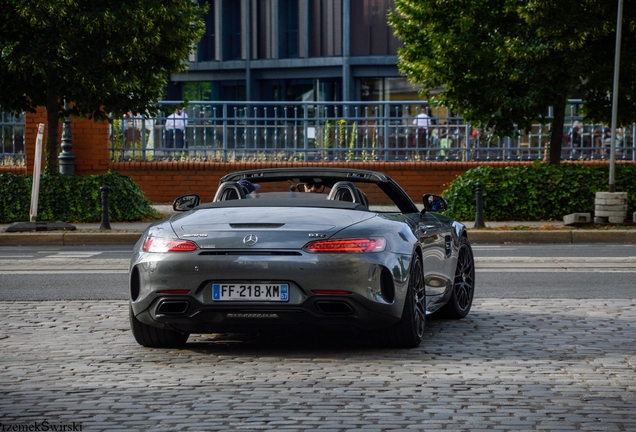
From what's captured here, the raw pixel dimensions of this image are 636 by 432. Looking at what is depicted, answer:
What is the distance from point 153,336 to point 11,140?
20.5m

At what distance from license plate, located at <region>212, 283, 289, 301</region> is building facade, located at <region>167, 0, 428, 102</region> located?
4084cm

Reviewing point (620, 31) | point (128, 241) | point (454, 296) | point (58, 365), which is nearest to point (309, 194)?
point (454, 296)

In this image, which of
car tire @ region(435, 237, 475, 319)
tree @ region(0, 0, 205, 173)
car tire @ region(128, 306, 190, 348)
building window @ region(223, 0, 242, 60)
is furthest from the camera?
building window @ region(223, 0, 242, 60)

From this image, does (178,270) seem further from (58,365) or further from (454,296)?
(454,296)

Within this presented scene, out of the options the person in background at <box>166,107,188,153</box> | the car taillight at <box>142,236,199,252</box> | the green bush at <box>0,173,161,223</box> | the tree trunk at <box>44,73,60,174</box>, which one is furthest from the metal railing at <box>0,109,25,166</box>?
the car taillight at <box>142,236,199,252</box>

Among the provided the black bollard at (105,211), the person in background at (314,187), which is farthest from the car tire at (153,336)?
the black bollard at (105,211)

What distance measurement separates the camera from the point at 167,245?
24.8 ft

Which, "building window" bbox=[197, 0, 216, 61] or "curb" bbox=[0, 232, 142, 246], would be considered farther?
"building window" bbox=[197, 0, 216, 61]

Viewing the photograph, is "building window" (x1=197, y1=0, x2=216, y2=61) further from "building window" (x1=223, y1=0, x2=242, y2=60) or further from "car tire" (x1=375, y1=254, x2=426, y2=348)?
"car tire" (x1=375, y1=254, x2=426, y2=348)

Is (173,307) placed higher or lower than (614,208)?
higher

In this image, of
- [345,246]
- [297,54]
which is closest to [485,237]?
[345,246]

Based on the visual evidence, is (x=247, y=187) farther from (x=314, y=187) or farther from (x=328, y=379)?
(x=328, y=379)

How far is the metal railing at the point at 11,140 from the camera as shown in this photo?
2731 centimetres

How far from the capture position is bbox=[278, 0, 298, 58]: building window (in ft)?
166
